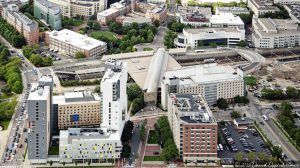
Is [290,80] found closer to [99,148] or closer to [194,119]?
[194,119]

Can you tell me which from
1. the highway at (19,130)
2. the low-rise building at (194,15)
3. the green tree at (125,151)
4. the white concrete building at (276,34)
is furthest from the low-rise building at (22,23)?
the green tree at (125,151)

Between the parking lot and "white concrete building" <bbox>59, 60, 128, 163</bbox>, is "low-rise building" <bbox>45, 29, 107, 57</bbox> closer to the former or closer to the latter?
"white concrete building" <bbox>59, 60, 128, 163</bbox>

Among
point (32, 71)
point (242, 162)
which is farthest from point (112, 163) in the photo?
point (32, 71)

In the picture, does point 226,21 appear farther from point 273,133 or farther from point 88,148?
point 88,148

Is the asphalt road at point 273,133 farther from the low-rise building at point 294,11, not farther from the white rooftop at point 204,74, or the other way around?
the low-rise building at point 294,11

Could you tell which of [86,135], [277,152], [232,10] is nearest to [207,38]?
[232,10]
